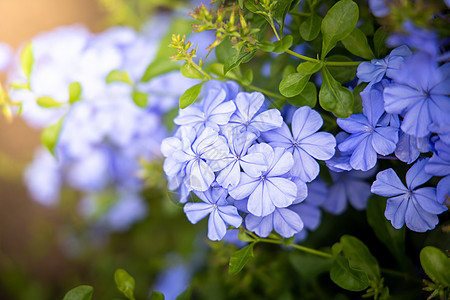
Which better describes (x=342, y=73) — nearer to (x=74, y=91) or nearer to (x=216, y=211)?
(x=216, y=211)

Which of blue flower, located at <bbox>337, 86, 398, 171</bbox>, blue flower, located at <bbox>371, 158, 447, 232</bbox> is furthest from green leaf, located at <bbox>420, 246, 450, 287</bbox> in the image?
blue flower, located at <bbox>337, 86, 398, 171</bbox>

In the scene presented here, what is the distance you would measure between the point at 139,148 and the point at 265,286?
0.41 meters

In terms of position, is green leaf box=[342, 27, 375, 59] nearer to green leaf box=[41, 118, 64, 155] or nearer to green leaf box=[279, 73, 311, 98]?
green leaf box=[279, 73, 311, 98]

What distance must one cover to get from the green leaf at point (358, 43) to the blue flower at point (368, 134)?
61mm

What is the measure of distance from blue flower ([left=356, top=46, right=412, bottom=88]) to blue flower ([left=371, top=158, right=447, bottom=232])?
0.11 m

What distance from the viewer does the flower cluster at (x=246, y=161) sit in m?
0.45

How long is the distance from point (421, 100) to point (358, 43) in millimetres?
121

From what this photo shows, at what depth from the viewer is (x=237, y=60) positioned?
0.47m

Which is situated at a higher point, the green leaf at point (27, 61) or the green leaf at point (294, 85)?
the green leaf at point (27, 61)

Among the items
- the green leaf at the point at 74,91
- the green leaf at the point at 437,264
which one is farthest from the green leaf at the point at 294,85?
the green leaf at the point at 74,91

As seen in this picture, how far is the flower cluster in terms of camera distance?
45 centimetres

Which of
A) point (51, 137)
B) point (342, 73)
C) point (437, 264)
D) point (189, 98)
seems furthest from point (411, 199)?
point (51, 137)

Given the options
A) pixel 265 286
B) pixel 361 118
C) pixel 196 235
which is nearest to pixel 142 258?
pixel 196 235

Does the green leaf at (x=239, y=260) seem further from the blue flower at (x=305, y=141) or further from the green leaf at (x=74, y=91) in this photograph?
the green leaf at (x=74, y=91)
